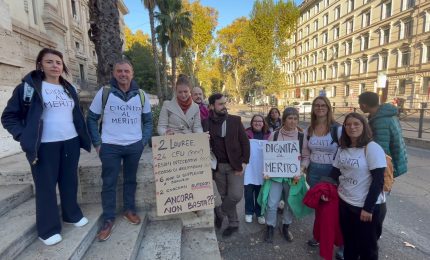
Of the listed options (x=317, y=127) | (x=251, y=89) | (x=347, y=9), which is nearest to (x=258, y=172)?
(x=317, y=127)

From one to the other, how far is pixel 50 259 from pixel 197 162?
64.0 inches

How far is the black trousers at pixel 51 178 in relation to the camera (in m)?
2.21

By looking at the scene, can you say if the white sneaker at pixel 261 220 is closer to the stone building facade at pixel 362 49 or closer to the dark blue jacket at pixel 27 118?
the dark blue jacket at pixel 27 118

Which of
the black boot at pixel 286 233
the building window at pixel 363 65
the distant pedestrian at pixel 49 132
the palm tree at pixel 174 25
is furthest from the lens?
the building window at pixel 363 65

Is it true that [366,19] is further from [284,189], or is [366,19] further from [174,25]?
[284,189]

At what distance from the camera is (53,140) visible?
225cm

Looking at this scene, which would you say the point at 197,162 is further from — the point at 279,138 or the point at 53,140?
the point at 53,140

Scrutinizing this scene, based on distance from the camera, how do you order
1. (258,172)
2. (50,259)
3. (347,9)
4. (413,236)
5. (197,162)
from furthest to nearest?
1. (347,9)
2. (258,172)
3. (413,236)
4. (197,162)
5. (50,259)

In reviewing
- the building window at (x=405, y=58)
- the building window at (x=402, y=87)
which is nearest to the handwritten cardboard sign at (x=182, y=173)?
the building window at (x=402, y=87)

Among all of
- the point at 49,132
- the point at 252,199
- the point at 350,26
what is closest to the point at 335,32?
the point at 350,26

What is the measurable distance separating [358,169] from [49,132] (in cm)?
286

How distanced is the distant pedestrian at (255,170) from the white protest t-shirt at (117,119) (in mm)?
1752

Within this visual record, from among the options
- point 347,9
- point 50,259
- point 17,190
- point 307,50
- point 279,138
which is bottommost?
point 50,259

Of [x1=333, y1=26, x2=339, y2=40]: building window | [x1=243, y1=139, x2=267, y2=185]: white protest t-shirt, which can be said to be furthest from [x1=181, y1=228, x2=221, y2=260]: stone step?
[x1=333, y1=26, x2=339, y2=40]: building window
